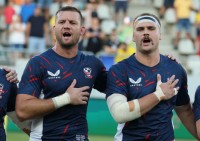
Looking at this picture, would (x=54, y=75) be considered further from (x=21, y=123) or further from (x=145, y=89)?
(x=145, y=89)

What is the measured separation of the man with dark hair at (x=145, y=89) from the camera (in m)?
7.35

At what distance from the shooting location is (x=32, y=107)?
7363 millimetres

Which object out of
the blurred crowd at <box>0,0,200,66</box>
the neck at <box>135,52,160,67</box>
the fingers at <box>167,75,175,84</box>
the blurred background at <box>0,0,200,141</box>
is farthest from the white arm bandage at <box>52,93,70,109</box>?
the blurred crowd at <box>0,0,200,66</box>

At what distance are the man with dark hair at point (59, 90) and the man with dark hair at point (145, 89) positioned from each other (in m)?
0.36

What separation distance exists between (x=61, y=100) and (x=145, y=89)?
35.0 inches

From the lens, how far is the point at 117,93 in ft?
24.5

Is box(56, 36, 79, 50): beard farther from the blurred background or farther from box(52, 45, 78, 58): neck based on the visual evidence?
the blurred background

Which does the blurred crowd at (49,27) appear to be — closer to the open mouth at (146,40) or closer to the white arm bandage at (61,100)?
the open mouth at (146,40)

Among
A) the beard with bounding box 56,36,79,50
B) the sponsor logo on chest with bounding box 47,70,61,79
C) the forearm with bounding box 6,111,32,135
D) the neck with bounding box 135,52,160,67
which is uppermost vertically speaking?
the beard with bounding box 56,36,79,50

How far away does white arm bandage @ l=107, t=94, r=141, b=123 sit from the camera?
287 inches

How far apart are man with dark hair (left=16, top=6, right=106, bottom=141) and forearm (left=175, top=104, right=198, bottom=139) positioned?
113cm

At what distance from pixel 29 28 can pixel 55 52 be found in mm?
11440

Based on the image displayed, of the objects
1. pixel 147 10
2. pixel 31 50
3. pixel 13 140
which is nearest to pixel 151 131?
pixel 13 140

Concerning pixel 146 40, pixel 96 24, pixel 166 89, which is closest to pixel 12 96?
pixel 146 40
